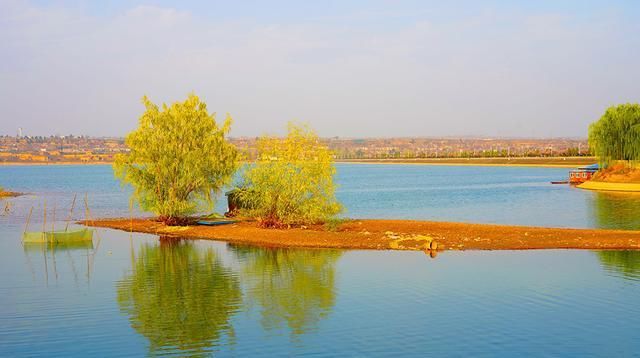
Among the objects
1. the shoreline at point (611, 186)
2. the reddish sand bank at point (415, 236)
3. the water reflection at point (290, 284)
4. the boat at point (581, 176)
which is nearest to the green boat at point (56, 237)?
the reddish sand bank at point (415, 236)

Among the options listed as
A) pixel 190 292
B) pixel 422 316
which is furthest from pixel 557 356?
pixel 190 292

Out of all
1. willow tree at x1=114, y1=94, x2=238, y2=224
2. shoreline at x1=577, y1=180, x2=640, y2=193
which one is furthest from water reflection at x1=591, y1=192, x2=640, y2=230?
willow tree at x1=114, y1=94, x2=238, y2=224

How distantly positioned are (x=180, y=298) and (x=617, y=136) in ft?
248

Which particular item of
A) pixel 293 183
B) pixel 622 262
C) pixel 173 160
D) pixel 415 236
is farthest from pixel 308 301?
pixel 173 160

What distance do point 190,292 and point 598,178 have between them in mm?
74395

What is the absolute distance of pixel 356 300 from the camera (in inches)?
990

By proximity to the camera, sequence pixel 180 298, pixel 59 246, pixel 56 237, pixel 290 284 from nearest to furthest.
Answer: pixel 180 298, pixel 290 284, pixel 59 246, pixel 56 237

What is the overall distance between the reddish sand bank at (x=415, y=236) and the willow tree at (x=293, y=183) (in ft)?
3.70

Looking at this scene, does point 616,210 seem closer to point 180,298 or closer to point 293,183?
point 293,183

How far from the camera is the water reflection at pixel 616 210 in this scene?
151 feet

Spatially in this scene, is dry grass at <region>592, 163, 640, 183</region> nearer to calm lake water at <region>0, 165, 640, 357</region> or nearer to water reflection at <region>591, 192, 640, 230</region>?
water reflection at <region>591, 192, 640, 230</region>

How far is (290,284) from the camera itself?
28.6 m

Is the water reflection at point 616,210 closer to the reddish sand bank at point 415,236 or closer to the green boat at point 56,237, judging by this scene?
the reddish sand bank at point 415,236

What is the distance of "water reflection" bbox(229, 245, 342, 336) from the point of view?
2288 centimetres
